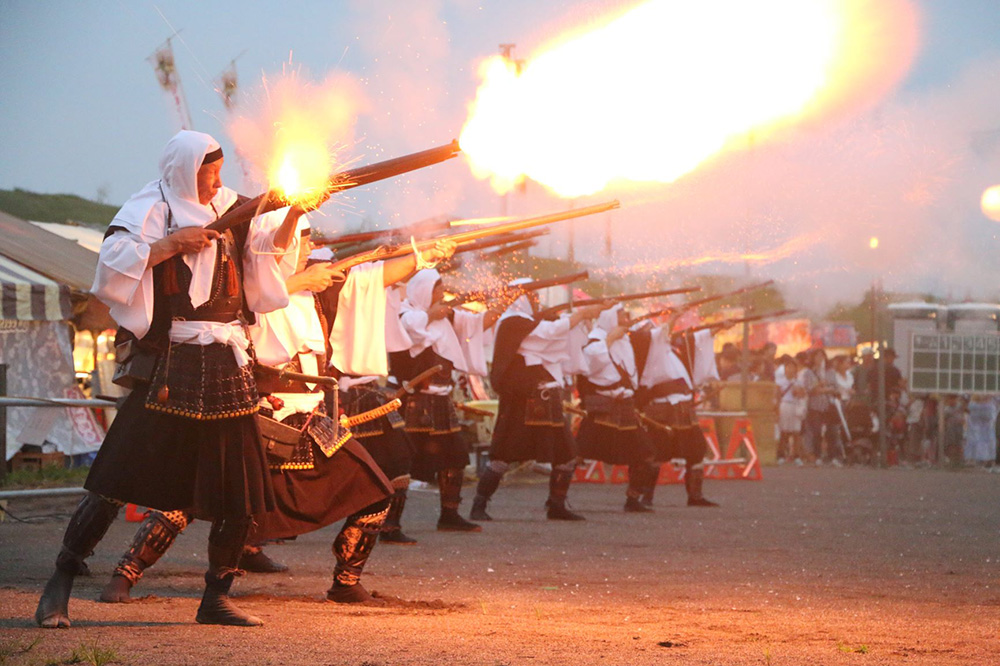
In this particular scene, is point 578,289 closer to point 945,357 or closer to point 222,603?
A: point 222,603

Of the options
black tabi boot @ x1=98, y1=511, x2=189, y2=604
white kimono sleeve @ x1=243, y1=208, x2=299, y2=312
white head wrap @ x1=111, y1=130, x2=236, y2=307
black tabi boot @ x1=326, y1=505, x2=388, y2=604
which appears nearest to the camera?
white head wrap @ x1=111, y1=130, x2=236, y2=307

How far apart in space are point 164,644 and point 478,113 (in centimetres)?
385

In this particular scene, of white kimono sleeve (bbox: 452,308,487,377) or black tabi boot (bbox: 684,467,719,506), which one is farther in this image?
black tabi boot (bbox: 684,467,719,506)

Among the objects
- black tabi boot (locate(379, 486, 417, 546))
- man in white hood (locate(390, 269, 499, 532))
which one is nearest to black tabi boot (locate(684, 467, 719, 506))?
man in white hood (locate(390, 269, 499, 532))

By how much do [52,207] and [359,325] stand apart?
21725mm

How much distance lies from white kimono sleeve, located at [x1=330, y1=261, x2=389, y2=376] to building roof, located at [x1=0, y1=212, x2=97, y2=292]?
7531 mm

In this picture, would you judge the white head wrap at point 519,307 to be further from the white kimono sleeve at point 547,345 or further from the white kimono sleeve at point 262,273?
the white kimono sleeve at point 262,273

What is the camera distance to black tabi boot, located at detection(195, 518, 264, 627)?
5215 millimetres

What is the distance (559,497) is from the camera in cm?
1195

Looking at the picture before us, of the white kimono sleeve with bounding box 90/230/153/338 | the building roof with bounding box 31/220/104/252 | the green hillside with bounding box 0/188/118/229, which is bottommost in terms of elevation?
the white kimono sleeve with bounding box 90/230/153/338

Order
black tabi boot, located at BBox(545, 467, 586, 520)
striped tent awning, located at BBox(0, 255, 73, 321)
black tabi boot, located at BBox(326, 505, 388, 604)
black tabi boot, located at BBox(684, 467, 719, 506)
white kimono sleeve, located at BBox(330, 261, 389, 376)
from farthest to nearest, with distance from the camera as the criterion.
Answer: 1. black tabi boot, located at BBox(684, 467, 719, 506)
2. striped tent awning, located at BBox(0, 255, 73, 321)
3. black tabi boot, located at BBox(545, 467, 586, 520)
4. white kimono sleeve, located at BBox(330, 261, 389, 376)
5. black tabi boot, located at BBox(326, 505, 388, 604)

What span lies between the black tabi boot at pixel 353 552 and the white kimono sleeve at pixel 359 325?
87cm

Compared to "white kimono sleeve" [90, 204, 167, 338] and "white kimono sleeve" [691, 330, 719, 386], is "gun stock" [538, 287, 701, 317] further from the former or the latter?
"white kimono sleeve" [90, 204, 167, 338]

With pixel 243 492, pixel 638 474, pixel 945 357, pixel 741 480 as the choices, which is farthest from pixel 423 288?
pixel 945 357
